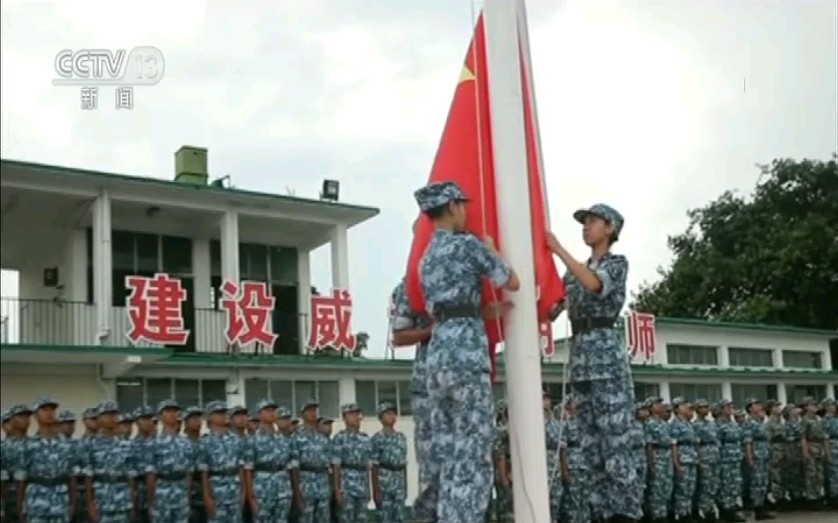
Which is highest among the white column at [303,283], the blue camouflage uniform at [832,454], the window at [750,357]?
the white column at [303,283]

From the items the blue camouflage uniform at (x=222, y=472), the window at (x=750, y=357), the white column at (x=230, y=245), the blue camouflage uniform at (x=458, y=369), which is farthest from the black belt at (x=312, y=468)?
the window at (x=750, y=357)

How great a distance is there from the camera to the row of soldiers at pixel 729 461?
868 cm

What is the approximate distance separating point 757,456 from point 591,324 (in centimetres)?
660

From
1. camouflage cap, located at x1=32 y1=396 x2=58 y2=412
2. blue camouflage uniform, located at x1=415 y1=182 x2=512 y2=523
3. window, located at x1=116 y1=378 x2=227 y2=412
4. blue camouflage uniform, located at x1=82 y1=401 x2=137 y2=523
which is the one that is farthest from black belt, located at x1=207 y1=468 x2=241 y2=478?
blue camouflage uniform, located at x1=415 y1=182 x2=512 y2=523

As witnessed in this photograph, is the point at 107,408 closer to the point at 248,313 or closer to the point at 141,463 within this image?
the point at 141,463

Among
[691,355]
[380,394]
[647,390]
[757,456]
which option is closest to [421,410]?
[757,456]

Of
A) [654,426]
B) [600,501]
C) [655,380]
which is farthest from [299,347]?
[600,501]

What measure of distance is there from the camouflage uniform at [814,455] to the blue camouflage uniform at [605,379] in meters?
6.93

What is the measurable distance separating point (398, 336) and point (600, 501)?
992 millimetres

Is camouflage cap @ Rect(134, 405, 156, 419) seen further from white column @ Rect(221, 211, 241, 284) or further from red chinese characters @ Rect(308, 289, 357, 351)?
white column @ Rect(221, 211, 241, 284)

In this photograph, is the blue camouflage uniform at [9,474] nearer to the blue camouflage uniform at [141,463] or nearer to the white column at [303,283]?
the blue camouflage uniform at [141,463]

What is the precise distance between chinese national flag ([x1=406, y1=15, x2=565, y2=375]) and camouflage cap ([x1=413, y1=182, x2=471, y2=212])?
0.39ft

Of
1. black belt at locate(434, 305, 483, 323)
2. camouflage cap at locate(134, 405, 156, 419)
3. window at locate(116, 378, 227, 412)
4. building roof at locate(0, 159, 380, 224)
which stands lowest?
camouflage cap at locate(134, 405, 156, 419)

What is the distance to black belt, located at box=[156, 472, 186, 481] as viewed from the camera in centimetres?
696
